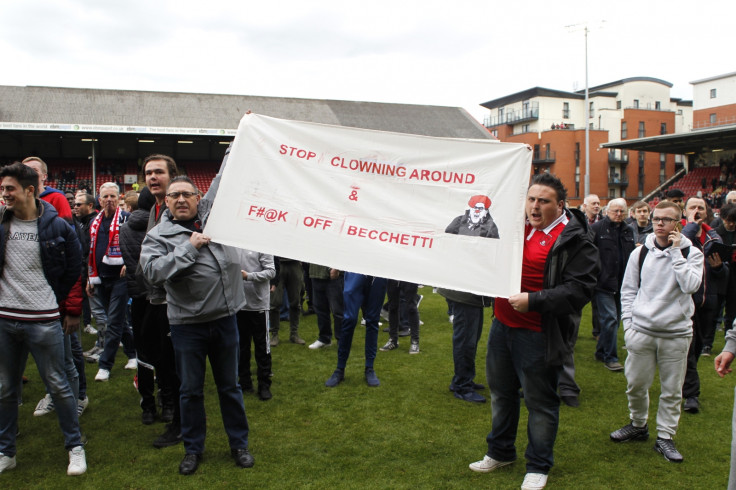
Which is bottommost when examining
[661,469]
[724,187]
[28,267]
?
[661,469]

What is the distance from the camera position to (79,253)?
12.9 ft

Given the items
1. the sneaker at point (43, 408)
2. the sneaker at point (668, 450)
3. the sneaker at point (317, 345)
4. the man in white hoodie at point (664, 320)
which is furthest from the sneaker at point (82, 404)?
the sneaker at point (668, 450)

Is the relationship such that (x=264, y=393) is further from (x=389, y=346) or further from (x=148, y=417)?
(x=389, y=346)

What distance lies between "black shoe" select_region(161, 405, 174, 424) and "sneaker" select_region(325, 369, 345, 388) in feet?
5.41

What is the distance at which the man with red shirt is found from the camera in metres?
3.27

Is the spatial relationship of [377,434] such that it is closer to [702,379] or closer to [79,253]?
[79,253]

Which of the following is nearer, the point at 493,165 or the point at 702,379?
the point at 493,165

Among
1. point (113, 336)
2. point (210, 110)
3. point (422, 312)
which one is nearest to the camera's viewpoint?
point (113, 336)

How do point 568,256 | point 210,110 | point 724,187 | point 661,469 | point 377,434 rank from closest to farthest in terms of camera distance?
point 568,256, point 661,469, point 377,434, point 210,110, point 724,187

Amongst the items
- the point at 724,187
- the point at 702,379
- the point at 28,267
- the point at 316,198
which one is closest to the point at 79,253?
the point at 28,267

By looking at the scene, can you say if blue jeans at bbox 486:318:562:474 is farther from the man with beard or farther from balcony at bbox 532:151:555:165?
balcony at bbox 532:151:555:165

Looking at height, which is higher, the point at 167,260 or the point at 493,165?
the point at 493,165

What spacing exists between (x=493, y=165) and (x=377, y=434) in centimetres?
243

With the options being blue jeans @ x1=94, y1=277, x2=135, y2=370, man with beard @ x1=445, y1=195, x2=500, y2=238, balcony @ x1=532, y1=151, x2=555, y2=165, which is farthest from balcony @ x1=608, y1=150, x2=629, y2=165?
man with beard @ x1=445, y1=195, x2=500, y2=238
